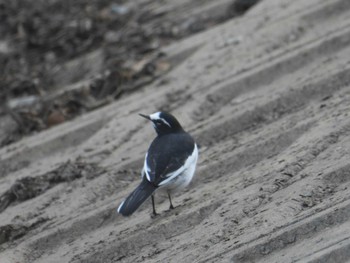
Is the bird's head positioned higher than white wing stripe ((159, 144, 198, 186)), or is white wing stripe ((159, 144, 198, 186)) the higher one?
the bird's head

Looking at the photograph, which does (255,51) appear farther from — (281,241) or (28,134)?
(281,241)

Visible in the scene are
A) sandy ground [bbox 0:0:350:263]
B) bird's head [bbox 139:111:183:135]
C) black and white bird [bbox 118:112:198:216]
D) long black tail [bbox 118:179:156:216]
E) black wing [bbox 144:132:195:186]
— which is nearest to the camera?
sandy ground [bbox 0:0:350:263]

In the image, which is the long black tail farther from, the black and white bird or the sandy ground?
the sandy ground

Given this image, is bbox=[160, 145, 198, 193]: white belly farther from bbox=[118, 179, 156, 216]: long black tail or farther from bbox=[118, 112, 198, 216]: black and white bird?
bbox=[118, 179, 156, 216]: long black tail

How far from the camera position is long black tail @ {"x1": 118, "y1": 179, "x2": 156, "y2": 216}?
5598mm

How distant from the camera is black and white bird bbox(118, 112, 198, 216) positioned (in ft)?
18.8

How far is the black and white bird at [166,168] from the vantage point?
5.73m

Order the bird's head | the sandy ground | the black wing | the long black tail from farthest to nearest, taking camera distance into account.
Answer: the bird's head, the black wing, the long black tail, the sandy ground

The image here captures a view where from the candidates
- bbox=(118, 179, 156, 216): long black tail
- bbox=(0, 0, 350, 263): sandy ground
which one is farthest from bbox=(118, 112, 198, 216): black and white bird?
bbox=(0, 0, 350, 263): sandy ground

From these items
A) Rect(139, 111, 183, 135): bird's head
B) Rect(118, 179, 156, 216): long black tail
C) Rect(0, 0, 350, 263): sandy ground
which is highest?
Rect(139, 111, 183, 135): bird's head

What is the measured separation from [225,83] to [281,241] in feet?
10.5

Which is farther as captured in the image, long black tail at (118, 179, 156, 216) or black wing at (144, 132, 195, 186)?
black wing at (144, 132, 195, 186)

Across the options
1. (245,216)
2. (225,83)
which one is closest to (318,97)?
(225,83)

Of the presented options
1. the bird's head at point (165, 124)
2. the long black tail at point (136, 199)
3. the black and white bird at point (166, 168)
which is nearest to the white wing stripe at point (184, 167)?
the black and white bird at point (166, 168)
